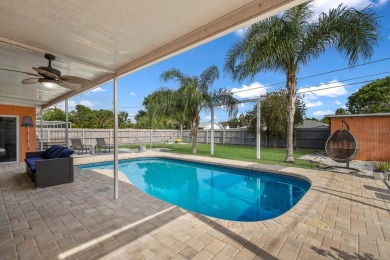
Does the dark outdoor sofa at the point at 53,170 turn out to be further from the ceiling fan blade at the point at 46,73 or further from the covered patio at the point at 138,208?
the ceiling fan blade at the point at 46,73

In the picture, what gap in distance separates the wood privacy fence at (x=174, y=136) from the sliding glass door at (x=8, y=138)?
3.34 metres

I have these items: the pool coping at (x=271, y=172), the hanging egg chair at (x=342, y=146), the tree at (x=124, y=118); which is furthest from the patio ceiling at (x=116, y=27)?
the tree at (x=124, y=118)

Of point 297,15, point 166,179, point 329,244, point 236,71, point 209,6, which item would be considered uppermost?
point 297,15

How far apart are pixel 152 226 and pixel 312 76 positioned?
13.1 meters

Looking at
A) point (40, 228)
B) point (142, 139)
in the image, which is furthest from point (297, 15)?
point (142, 139)

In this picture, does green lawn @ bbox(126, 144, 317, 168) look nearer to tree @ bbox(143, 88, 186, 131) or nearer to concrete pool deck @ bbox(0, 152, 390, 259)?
tree @ bbox(143, 88, 186, 131)

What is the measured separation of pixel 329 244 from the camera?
2422 mm

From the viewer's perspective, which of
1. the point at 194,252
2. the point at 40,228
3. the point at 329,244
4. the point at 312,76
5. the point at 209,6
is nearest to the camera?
the point at 209,6

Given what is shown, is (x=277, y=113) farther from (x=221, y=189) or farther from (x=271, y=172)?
(x=221, y=189)

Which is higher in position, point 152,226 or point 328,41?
point 328,41

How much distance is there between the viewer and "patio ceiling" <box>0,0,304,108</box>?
1.88 m

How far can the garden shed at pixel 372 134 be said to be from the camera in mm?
9039

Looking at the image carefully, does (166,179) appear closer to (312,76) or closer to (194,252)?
(194,252)

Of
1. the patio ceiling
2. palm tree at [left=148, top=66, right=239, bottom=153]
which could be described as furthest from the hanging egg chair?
the patio ceiling
